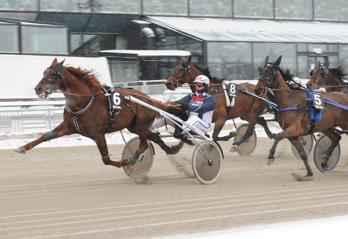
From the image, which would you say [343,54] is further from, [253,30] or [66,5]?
[66,5]

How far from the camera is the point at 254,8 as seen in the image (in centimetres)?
4084

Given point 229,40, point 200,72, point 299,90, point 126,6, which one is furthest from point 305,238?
point 126,6

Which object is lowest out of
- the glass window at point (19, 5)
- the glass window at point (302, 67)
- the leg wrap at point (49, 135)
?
the leg wrap at point (49, 135)

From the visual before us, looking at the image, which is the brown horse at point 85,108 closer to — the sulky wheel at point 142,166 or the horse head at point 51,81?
the horse head at point 51,81

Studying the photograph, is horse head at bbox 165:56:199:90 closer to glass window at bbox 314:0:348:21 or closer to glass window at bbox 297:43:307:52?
glass window at bbox 297:43:307:52

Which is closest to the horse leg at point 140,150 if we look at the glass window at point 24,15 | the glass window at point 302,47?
the glass window at point 24,15

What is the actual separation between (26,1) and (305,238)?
28.7m

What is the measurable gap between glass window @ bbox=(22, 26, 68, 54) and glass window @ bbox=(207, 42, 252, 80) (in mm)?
7487

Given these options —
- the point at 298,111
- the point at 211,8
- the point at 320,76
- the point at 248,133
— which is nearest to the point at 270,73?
the point at 298,111

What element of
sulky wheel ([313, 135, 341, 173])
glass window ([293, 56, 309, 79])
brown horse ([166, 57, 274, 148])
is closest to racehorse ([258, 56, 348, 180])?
sulky wheel ([313, 135, 341, 173])

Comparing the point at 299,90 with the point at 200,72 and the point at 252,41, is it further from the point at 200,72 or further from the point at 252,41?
the point at 252,41

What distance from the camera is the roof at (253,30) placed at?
33.3m

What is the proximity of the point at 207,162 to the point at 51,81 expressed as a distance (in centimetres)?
271

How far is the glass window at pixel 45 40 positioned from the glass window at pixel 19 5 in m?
4.91
